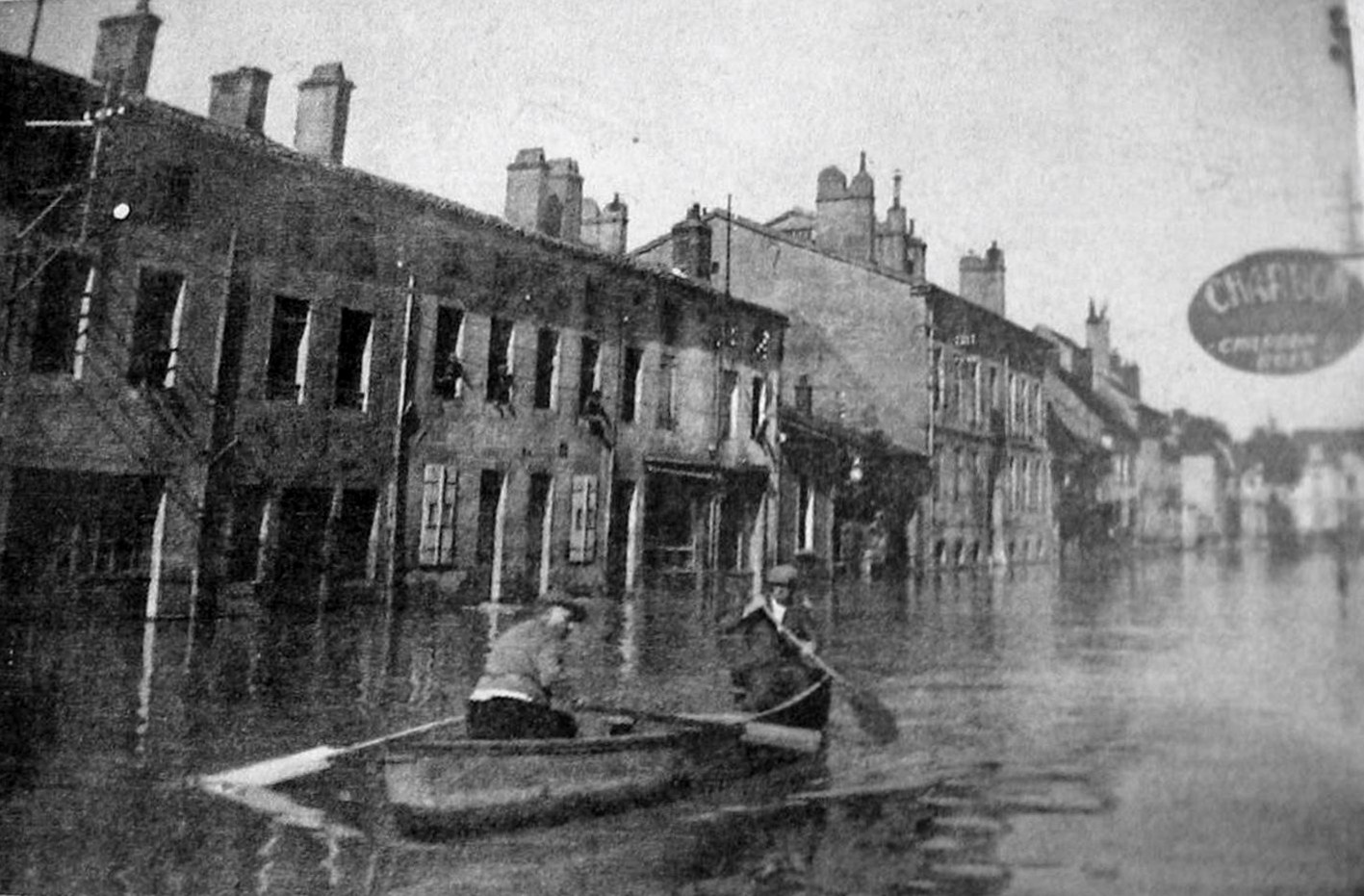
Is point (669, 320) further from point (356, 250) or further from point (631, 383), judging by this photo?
point (356, 250)

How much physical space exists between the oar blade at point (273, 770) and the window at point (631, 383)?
237 cm

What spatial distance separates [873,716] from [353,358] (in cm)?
350

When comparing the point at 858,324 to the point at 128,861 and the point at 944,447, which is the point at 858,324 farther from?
the point at 128,861

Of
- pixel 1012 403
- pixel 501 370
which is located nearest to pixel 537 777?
pixel 501 370

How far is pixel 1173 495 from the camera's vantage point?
4543 mm

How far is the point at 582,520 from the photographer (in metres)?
5.28

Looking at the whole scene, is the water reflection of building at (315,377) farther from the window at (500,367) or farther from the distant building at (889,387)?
the distant building at (889,387)

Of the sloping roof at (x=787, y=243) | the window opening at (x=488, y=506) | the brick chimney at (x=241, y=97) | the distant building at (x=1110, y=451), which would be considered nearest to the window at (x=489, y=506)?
the window opening at (x=488, y=506)

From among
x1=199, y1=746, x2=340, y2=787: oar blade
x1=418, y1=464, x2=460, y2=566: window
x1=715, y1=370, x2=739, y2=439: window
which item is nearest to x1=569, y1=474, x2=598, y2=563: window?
x1=418, y1=464, x2=460, y2=566: window

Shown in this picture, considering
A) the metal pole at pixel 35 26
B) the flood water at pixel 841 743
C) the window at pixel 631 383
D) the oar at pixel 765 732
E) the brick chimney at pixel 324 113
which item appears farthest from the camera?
the metal pole at pixel 35 26

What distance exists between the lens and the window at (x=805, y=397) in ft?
16.9

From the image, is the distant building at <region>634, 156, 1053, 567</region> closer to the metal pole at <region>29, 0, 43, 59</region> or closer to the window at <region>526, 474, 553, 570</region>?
the window at <region>526, 474, 553, 570</region>

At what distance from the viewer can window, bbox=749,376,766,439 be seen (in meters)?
5.22

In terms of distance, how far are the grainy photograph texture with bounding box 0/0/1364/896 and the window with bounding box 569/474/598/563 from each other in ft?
0.08
